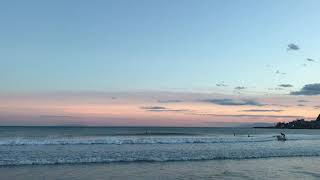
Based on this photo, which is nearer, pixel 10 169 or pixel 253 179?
pixel 253 179

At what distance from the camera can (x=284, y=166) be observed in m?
24.0

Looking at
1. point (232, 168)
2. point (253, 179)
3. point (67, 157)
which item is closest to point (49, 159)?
point (67, 157)

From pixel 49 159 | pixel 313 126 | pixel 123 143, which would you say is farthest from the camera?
pixel 313 126

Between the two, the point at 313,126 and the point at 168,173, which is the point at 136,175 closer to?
the point at 168,173

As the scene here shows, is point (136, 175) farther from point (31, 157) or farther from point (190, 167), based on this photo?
point (31, 157)

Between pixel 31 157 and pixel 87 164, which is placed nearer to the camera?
pixel 87 164

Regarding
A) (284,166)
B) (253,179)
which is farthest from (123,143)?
(253,179)

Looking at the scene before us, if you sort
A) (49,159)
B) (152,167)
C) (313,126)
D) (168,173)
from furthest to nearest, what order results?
(313,126) → (49,159) → (152,167) → (168,173)

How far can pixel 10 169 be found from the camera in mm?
21438

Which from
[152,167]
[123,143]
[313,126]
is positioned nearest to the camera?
[152,167]

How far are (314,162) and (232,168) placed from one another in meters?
6.54

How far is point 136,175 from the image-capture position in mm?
19922

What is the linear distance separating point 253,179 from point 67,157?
39.4 ft

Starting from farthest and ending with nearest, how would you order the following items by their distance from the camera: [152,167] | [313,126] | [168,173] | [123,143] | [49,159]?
[313,126] < [123,143] < [49,159] < [152,167] < [168,173]
